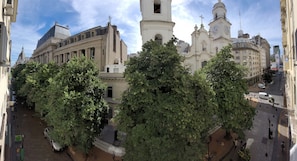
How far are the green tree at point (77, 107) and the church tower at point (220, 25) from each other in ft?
96.6

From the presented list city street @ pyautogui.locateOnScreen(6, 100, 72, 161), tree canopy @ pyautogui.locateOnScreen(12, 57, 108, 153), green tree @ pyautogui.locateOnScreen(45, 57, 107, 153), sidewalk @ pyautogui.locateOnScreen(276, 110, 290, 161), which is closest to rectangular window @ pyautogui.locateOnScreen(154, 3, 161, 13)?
tree canopy @ pyautogui.locateOnScreen(12, 57, 108, 153)

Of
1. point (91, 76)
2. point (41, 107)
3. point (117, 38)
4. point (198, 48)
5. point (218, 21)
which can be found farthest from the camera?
point (218, 21)

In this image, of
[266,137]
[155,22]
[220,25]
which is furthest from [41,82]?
[220,25]

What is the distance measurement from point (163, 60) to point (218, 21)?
115ft

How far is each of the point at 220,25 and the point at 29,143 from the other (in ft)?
131

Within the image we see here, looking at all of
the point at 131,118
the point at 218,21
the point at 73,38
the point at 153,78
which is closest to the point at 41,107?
the point at 131,118

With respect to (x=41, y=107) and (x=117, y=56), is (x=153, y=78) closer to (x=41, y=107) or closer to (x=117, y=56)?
(x=41, y=107)

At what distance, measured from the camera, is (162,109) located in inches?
501

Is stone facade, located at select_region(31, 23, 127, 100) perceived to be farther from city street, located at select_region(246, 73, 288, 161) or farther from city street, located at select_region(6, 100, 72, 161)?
city street, located at select_region(246, 73, 288, 161)

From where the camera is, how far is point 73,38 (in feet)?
143

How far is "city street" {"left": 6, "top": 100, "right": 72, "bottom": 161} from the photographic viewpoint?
720 inches

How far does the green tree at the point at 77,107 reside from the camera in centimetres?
1619

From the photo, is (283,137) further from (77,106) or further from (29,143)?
(29,143)

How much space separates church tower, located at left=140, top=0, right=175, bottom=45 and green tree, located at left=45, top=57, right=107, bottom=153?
866cm
